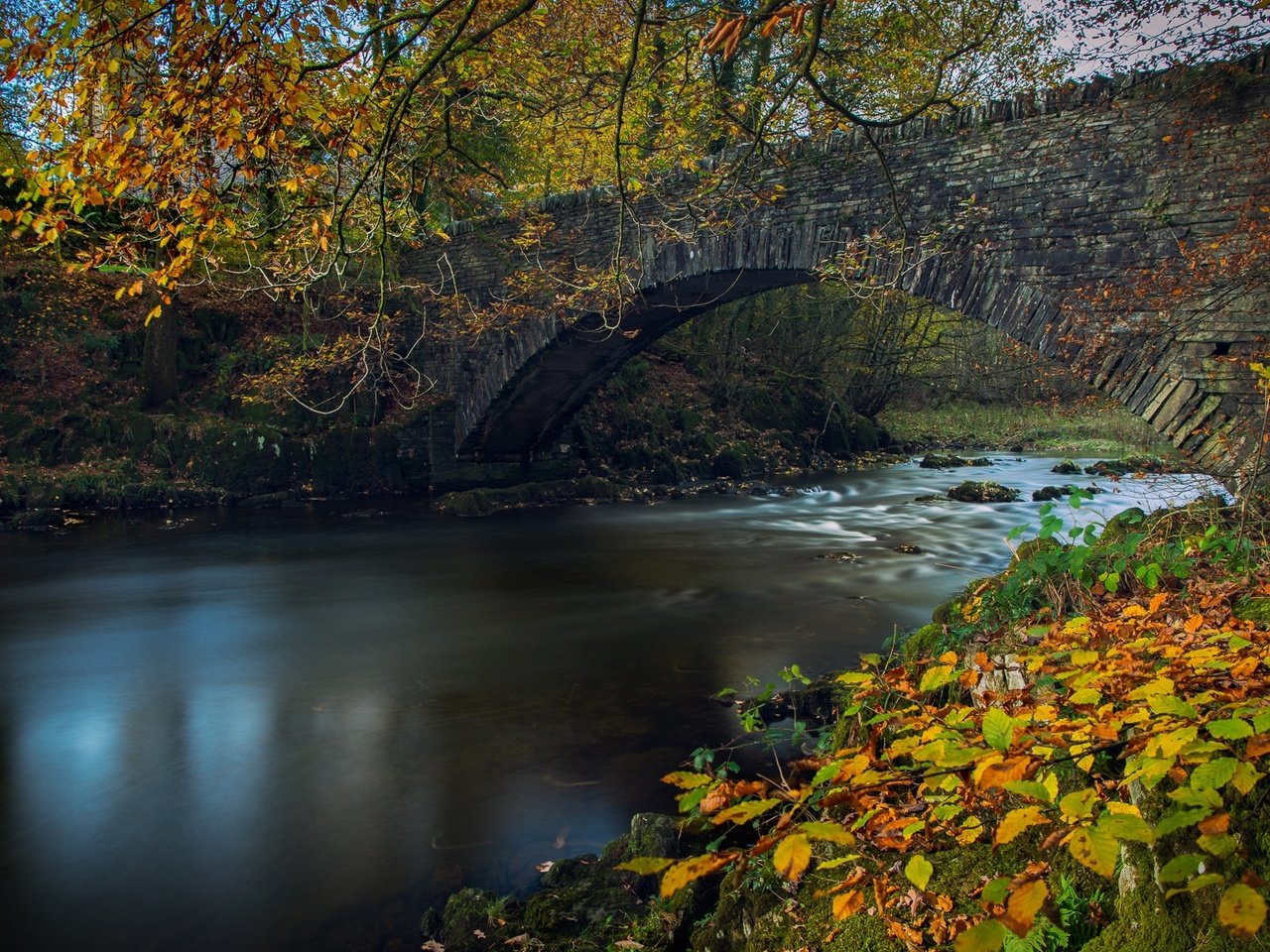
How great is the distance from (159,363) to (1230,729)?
1399 cm

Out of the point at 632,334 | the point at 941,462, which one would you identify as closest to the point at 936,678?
the point at 632,334

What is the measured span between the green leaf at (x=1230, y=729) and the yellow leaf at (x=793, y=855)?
0.68m

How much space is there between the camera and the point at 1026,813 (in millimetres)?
1522

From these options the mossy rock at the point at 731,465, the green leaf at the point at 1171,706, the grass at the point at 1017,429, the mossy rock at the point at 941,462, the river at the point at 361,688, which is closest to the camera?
the green leaf at the point at 1171,706

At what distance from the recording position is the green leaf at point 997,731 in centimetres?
167

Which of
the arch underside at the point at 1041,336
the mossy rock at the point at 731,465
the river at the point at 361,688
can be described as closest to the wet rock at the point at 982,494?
the river at the point at 361,688

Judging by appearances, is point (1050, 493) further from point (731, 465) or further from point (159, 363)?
point (159, 363)

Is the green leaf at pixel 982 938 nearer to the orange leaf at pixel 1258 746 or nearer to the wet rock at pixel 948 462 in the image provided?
the orange leaf at pixel 1258 746

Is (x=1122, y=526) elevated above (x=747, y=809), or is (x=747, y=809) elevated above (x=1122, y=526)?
(x=1122, y=526)

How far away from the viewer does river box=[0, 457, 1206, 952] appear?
11.6ft

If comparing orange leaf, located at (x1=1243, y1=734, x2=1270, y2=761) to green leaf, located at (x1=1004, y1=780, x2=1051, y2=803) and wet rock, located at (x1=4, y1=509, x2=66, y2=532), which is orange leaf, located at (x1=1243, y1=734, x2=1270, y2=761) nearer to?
green leaf, located at (x1=1004, y1=780, x2=1051, y2=803)

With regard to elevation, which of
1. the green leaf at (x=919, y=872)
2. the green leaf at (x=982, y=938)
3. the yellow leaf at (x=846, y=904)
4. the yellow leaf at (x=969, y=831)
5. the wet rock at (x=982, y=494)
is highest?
the green leaf at (x=919, y=872)

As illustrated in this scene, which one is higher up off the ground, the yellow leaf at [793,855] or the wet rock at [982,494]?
the yellow leaf at [793,855]

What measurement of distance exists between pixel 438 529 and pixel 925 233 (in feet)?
22.1
